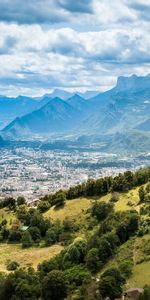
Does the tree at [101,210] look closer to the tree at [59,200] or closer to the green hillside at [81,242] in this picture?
the green hillside at [81,242]

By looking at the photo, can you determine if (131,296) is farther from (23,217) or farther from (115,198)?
(23,217)

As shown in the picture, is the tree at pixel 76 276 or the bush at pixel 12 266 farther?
the bush at pixel 12 266

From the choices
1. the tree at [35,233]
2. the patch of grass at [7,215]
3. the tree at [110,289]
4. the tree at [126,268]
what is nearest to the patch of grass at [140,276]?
the tree at [126,268]

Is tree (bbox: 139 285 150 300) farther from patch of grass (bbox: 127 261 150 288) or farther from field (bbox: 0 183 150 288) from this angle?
field (bbox: 0 183 150 288)

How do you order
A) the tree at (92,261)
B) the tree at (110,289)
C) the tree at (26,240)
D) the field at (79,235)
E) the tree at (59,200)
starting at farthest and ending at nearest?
the tree at (59,200) → the tree at (26,240) → the tree at (92,261) → the field at (79,235) → the tree at (110,289)

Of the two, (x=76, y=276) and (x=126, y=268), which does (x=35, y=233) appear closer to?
(x=76, y=276)

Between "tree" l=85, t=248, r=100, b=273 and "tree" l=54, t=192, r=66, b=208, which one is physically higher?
"tree" l=54, t=192, r=66, b=208

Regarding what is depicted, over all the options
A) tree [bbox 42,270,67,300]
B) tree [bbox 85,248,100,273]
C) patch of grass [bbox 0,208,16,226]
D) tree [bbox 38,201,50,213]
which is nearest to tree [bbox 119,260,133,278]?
tree [bbox 85,248,100,273]
